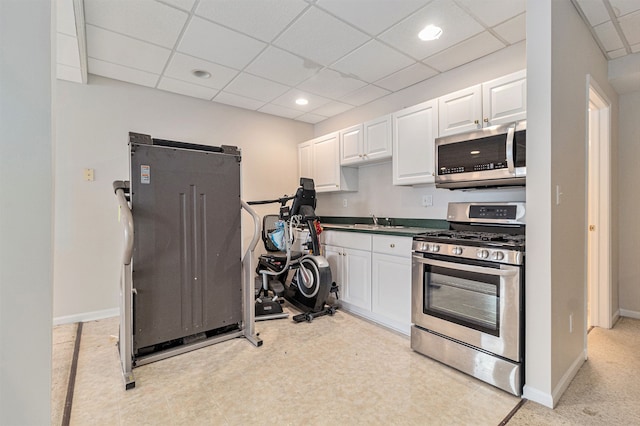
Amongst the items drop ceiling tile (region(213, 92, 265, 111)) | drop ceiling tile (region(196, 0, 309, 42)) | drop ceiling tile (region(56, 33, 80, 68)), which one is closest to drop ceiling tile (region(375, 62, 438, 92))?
drop ceiling tile (region(196, 0, 309, 42))

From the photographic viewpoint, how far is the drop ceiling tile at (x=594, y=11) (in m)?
2.02

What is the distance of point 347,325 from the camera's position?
2979 mm

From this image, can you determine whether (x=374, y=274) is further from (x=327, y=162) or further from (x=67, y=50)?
(x=67, y=50)

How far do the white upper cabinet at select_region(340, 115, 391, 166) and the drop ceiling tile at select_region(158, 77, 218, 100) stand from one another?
1671 millimetres

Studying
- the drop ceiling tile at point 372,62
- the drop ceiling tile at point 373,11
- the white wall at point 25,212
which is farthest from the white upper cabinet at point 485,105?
the white wall at point 25,212

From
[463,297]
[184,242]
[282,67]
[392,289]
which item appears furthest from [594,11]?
[184,242]

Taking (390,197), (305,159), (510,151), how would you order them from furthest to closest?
1. (305,159)
2. (390,197)
3. (510,151)

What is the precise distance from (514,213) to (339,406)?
1.86 metres

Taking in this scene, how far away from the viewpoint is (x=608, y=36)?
2.38 m

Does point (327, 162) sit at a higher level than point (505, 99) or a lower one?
lower

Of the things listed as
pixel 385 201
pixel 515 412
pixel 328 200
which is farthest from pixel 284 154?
pixel 515 412

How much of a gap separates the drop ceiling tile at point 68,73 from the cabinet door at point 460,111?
336 centimetres

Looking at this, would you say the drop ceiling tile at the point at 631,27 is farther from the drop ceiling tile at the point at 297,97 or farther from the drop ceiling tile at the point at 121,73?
the drop ceiling tile at the point at 121,73

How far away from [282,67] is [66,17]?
1.63 meters
